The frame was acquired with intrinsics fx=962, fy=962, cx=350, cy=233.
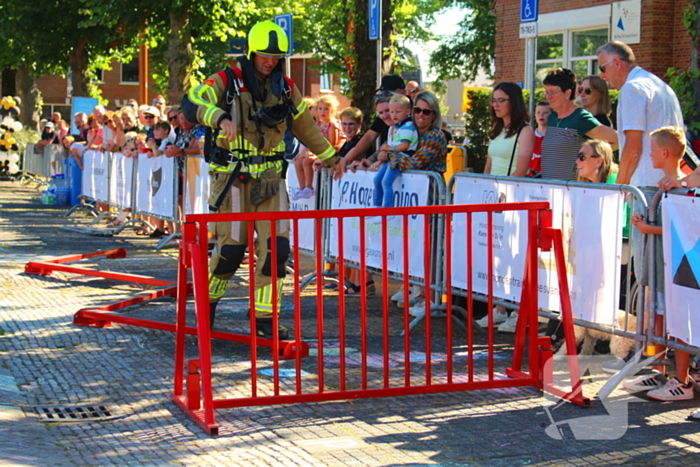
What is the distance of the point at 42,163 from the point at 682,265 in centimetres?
2545

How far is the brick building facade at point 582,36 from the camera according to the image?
21.7 metres

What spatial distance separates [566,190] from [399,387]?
1881 millimetres

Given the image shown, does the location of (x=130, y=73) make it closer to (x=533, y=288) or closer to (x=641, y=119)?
(x=641, y=119)

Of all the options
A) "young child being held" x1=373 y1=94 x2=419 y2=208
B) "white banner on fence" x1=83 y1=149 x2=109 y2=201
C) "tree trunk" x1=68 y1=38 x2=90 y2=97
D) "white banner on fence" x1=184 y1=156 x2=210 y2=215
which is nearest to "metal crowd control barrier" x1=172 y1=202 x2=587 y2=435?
"young child being held" x1=373 y1=94 x2=419 y2=208

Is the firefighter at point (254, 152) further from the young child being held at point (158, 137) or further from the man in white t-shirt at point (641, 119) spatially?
the young child being held at point (158, 137)

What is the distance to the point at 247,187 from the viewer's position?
23.1 feet

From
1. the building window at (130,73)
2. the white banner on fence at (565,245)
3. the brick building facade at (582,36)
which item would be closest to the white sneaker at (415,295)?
the white banner on fence at (565,245)

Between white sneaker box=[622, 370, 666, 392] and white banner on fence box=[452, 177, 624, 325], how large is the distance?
1.50 feet

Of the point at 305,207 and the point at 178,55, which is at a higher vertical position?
the point at 178,55

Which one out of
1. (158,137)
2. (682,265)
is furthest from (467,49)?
(682,265)

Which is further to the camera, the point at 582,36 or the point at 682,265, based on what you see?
the point at 582,36

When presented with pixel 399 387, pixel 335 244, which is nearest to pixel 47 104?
pixel 335 244

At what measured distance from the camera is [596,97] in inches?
305

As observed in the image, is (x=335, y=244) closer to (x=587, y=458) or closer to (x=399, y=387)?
(x=399, y=387)
